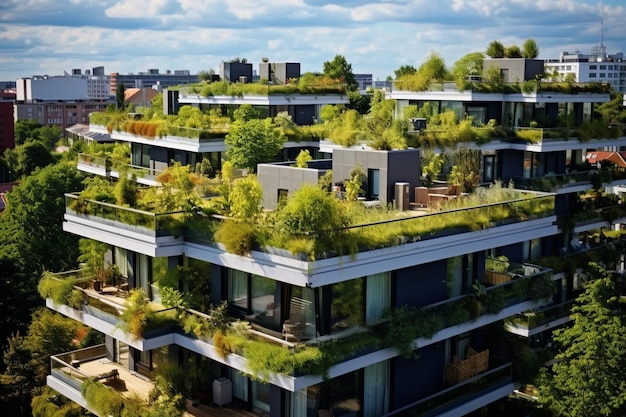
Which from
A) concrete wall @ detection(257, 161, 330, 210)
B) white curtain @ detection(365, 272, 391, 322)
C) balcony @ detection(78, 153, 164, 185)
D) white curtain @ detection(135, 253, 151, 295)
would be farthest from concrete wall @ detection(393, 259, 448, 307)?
balcony @ detection(78, 153, 164, 185)

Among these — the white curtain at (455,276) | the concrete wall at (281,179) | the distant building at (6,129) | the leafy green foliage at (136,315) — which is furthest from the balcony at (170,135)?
the distant building at (6,129)

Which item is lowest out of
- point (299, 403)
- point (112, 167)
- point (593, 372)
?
point (593, 372)

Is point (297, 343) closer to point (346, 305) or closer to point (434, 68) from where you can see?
point (346, 305)

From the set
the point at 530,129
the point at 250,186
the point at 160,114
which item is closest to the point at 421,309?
the point at 250,186

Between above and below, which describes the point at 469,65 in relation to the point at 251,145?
above

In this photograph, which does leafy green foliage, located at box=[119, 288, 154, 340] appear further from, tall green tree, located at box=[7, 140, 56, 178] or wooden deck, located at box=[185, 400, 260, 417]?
tall green tree, located at box=[7, 140, 56, 178]

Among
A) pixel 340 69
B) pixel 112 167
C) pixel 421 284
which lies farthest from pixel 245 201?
pixel 340 69
